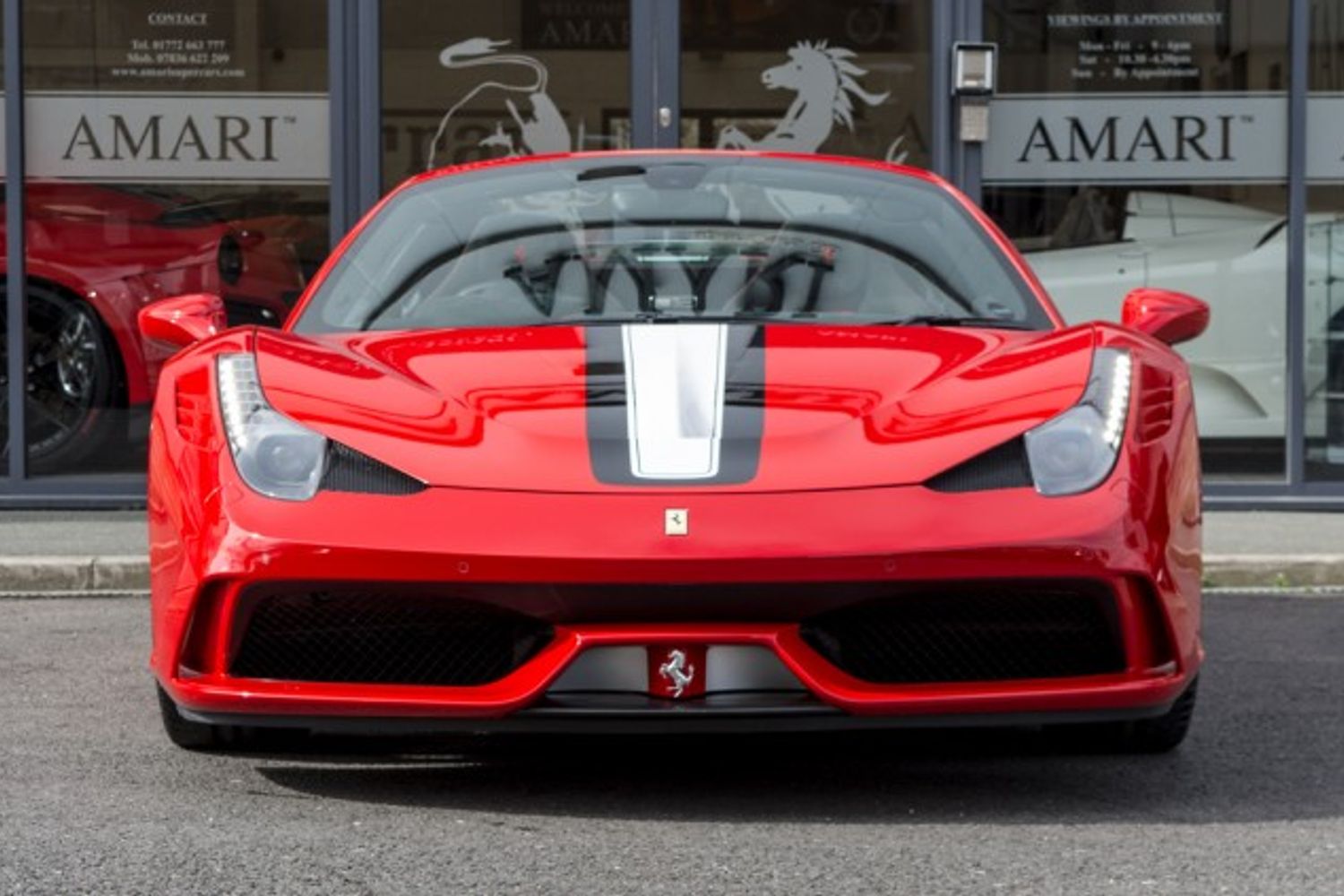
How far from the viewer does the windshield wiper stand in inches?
219

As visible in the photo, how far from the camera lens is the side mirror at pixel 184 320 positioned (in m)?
5.74

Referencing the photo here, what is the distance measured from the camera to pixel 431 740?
5.62 m

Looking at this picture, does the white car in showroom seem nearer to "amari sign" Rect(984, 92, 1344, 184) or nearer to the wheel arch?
"amari sign" Rect(984, 92, 1344, 184)

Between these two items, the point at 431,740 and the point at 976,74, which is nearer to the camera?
the point at 431,740

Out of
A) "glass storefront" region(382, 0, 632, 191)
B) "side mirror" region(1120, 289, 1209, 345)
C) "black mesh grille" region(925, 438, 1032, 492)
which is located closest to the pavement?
"glass storefront" region(382, 0, 632, 191)

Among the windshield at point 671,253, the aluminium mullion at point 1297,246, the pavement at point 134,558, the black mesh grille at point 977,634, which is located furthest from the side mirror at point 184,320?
the aluminium mullion at point 1297,246

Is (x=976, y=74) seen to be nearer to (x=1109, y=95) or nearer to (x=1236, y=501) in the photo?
(x=1109, y=95)

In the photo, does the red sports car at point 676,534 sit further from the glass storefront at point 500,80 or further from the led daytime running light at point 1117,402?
the glass storefront at point 500,80

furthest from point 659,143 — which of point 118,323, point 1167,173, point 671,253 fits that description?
point 671,253

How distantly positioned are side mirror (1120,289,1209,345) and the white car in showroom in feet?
18.2

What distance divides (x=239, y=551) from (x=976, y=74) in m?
7.13

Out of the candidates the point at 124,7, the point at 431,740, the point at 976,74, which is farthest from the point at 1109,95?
the point at 431,740

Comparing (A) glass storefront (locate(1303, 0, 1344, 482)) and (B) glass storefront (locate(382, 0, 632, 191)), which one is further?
(B) glass storefront (locate(382, 0, 632, 191))

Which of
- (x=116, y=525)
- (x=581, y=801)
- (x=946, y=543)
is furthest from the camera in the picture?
(x=116, y=525)
